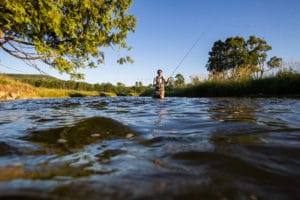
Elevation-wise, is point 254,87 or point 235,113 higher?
point 254,87

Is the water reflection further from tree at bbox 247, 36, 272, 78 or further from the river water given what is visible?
tree at bbox 247, 36, 272, 78

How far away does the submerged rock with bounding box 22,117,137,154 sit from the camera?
2.84 meters

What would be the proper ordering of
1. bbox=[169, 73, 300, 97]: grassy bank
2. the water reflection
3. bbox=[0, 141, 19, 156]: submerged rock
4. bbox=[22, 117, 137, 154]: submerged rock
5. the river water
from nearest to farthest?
the river water, bbox=[0, 141, 19, 156]: submerged rock, bbox=[22, 117, 137, 154]: submerged rock, the water reflection, bbox=[169, 73, 300, 97]: grassy bank

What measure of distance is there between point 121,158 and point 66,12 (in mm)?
9884

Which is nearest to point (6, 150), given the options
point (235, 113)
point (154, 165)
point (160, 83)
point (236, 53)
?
point (154, 165)

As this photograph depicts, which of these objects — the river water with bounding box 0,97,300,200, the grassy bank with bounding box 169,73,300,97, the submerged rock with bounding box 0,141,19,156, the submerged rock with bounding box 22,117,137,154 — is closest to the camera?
the river water with bounding box 0,97,300,200

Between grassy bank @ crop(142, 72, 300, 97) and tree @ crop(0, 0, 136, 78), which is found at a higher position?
tree @ crop(0, 0, 136, 78)

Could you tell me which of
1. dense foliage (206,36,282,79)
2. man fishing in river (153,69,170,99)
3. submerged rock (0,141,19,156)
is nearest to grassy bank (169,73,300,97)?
man fishing in river (153,69,170,99)

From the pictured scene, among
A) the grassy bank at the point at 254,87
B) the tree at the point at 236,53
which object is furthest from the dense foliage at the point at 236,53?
the grassy bank at the point at 254,87

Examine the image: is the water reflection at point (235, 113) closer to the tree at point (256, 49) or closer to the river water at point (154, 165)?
the river water at point (154, 165)

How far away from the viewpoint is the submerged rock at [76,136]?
2.84 meters

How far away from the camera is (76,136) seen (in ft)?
11.1

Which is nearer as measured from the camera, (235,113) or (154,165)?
(154,165)

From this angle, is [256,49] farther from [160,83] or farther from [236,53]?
[160,83]
